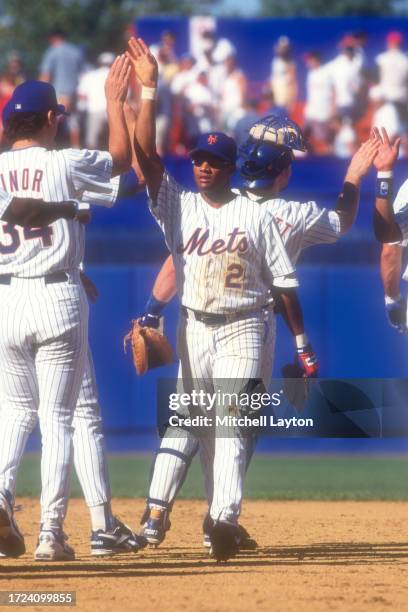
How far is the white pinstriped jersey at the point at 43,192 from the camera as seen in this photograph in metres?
5.56

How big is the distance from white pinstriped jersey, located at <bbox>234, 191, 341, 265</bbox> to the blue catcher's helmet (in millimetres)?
133

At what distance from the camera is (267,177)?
254 inches

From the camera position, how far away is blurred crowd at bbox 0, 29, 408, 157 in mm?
15312

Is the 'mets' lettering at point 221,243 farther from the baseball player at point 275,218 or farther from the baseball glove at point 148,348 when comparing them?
the baseball glove at point 148,348

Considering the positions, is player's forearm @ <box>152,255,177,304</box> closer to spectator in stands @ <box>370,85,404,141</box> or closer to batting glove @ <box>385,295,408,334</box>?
batting glove @ <box>385,295,408,334</box>

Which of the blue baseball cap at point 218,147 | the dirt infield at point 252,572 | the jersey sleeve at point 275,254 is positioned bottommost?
the dirt infield at point 252,572

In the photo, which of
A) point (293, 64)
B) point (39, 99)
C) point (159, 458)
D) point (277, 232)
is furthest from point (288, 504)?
point (293, 64)

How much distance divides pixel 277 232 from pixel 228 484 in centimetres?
112

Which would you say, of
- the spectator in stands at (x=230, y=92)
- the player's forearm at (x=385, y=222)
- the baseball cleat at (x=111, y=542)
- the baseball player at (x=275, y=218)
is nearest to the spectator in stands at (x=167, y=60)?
→ the spectator in stands at (x=230, y=92)

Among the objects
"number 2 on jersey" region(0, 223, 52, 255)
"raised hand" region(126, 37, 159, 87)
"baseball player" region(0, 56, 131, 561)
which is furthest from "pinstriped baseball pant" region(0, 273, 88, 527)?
"raised hand" region(126, 37, 159, 87)

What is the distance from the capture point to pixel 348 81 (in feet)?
52.4

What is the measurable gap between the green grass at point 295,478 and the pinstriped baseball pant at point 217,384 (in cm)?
310

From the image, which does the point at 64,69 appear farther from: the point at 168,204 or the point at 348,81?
the point at 168,204

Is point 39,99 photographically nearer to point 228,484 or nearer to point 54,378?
point 54,378
